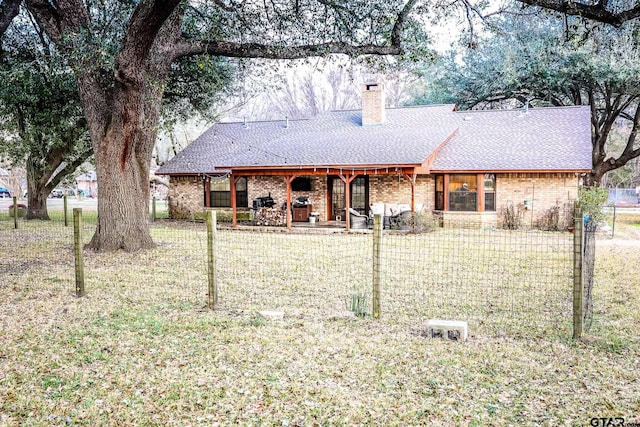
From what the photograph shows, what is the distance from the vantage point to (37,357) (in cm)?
490

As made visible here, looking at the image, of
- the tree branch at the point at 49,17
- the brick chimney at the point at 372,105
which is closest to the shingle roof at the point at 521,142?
the brick chimney at the point at 372,105

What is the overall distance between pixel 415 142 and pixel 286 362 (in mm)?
14824

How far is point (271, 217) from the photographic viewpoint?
63.3 ft

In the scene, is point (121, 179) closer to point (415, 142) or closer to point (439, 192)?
point (415, 142)

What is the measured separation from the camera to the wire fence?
6.80m

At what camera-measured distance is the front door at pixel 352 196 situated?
67.7ft

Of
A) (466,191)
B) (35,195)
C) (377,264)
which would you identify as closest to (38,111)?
(35,195)

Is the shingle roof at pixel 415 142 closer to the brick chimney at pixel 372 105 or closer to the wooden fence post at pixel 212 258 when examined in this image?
the brick chimney at pixel 372 105

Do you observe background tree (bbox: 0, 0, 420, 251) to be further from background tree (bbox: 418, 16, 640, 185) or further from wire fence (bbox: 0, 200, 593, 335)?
background tree (bbox: 418, 16, 640, 185)

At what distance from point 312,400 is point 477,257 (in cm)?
860

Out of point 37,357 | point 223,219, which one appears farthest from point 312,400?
point 223,219

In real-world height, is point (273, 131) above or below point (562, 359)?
above

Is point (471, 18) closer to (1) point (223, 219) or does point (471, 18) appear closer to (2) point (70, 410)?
(2) point (70, 410)

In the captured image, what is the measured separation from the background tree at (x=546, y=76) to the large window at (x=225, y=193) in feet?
38.2
